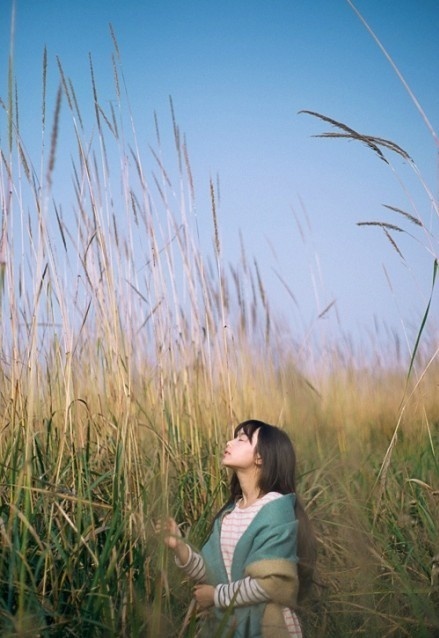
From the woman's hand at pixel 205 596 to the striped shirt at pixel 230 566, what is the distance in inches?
0.8

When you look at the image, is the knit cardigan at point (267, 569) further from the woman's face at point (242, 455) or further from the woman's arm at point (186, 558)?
the woman's face at point (242, 455)

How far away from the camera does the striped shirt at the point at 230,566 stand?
169cm

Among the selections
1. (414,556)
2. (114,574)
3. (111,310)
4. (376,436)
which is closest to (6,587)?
(114,574)

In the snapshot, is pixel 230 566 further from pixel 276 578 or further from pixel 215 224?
pixel 215 224

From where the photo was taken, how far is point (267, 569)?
1.69m

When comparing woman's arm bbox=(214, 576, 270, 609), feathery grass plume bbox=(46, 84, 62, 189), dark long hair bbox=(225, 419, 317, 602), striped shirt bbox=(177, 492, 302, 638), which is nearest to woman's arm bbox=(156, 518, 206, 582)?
striped shirt bbox=(177, 492, 302, 638)

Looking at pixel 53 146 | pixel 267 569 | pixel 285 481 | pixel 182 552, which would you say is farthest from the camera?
pixel 285 481

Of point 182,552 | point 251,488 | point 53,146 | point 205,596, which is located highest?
point 53,146

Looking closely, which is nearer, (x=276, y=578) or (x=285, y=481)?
(x=276, y=578)

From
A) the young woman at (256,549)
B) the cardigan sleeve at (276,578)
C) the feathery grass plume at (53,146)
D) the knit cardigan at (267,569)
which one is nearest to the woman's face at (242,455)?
the young woman at (256,549)

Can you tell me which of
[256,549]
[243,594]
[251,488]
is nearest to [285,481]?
[251,488]

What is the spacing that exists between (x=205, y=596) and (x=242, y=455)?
0.36 meters

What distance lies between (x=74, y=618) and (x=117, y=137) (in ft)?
5.08

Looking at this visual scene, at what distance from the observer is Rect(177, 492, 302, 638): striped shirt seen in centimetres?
169
